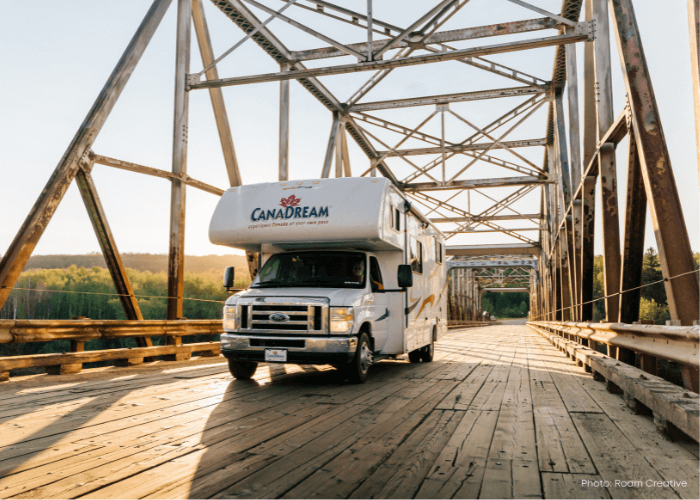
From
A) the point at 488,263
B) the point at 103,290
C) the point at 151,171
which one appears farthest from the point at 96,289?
the point at 151,171

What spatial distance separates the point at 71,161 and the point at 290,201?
3944 mm

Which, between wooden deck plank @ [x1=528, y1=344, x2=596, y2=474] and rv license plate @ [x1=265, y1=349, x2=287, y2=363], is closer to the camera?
wooden deck plank @ [x1=528, y1=344, x2=596, y2=474]

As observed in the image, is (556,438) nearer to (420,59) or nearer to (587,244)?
(587,244)

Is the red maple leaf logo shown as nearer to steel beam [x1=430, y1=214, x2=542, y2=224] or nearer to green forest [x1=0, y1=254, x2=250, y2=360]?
steel beam [x1=430, y1=214, x2=542, y2=224]

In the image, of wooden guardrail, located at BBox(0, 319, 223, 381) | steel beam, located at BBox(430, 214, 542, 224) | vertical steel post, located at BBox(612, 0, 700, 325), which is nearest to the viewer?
vertical steel post, located at BBox(612, 0, 700, 325)

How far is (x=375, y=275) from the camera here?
887 centimetres

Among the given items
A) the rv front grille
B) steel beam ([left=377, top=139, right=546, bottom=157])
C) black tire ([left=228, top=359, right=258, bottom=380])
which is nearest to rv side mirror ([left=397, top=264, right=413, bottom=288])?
the rv front grille

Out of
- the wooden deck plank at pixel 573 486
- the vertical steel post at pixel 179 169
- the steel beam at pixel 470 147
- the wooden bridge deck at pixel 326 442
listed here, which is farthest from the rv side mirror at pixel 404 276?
the steel beam at pixel 470 147

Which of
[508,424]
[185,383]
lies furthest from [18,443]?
[508,424]

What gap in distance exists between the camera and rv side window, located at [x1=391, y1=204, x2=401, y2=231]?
29.0ft

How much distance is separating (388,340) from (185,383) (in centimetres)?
342

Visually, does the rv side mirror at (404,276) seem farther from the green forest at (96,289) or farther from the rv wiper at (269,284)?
the green forest at (96,289)

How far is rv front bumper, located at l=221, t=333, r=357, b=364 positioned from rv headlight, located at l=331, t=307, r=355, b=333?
123 mm

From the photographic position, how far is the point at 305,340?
7.48m
